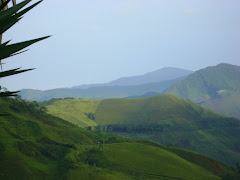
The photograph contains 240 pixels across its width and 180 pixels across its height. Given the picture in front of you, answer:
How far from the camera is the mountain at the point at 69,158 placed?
73.2 metres

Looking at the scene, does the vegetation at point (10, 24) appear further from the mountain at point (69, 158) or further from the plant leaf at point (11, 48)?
the mountain at point (69, 158)

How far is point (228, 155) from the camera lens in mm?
175000

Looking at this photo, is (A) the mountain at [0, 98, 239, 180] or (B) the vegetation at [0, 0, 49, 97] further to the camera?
(A) the mountain at [0, 98, 239, 180]

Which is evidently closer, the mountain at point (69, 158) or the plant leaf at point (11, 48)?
the plant leaf at point (11, 48)

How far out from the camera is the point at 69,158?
273ft

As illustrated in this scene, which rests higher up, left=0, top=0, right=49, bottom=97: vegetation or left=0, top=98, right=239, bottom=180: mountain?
left=0, top=0, right=49, bottom=97: vegetation

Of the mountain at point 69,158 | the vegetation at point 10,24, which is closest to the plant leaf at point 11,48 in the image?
the vegetation at point 10,24

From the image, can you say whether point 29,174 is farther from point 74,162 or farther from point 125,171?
point 125,171

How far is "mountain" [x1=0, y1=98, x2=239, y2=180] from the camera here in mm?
73250

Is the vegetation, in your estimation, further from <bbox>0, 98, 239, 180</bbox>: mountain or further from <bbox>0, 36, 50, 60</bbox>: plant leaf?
<bbox>0, 98, 239, 180</bbox>: mountain

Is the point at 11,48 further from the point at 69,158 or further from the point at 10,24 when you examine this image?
the point at 69,158

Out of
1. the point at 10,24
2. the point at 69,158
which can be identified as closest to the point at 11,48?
the point at 10,24

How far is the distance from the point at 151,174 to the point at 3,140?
4744cm

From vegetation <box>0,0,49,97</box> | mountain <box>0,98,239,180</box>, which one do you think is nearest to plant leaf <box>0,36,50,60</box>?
vegetation <box>0,0,49,97</box>
